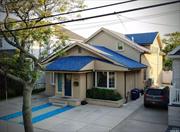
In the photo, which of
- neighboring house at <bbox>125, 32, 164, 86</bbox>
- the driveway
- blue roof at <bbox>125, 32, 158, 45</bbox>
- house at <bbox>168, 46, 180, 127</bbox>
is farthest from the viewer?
blue roof at <bbox>125, 32, 158, 45</bbox>

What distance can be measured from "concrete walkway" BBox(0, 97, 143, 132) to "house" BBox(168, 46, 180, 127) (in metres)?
3.19

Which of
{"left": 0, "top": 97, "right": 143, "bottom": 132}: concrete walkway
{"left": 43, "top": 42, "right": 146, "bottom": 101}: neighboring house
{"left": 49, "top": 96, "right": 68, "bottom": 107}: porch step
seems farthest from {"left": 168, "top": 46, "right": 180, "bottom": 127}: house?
{"left": 49, "top": 96, "right": 68, "bottom": 107}: porch step

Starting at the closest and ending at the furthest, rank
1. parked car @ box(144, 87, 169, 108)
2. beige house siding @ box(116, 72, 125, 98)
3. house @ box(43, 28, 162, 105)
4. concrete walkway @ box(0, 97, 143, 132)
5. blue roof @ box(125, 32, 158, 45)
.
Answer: concrete walkway @ box(0, 97, 143, 132)
parked car @ box(144, 87, 169, 108)
house @ box(43, 28, 162, 105)
beige house siding @ box(116, 72, 125, 98)
blue roof @ box(125, 32, 158, 45)

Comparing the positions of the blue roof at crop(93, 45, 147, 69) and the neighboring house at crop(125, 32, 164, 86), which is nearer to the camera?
the blue roof at crop(93, 45, 147, 69)

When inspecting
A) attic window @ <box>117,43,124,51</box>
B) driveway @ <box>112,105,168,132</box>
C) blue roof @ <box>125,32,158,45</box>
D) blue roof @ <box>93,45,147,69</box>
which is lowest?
driveway @ <box>112,105,168,132</box>

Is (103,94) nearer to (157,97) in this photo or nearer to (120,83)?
(120,83)

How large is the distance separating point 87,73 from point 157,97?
22.1 ft

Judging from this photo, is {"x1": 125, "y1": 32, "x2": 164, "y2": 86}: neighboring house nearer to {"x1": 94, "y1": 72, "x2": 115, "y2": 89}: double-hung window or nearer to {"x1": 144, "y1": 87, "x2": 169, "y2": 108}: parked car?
{"x1": 94, "y1": 72, "x2": 115, "y2": 89}: double-hung window

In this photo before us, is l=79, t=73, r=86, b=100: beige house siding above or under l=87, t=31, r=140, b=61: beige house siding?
under

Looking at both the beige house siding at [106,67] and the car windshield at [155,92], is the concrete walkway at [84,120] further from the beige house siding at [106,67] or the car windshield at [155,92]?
the beige house siding at [106,67]

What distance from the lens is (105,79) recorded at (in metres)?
20.0

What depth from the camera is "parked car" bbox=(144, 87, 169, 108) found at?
16266 millimetres

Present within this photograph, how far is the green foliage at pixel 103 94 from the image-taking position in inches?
715

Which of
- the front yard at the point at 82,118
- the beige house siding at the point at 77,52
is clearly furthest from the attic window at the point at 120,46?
the front yard at the point at 82,118
